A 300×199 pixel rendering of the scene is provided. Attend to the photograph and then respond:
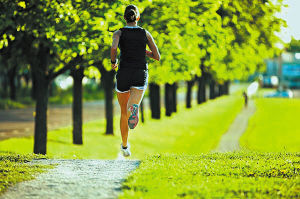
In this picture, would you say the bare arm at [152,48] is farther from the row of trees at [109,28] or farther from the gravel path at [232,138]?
the gravel path at [232,138]

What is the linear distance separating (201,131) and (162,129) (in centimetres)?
300

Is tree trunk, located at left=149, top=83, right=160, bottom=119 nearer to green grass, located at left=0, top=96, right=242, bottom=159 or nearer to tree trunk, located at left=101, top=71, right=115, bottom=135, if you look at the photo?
green grass, located at left=0, top=96, right=242, bottom=159

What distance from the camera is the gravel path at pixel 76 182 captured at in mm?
5234

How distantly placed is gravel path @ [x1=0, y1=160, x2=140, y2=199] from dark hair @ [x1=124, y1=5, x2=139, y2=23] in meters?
2.10

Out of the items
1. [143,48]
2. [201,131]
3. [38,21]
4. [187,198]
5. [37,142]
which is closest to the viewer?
[187,198]

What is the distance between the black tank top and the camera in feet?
21.6

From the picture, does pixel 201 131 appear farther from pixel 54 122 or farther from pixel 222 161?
pixel 222 161

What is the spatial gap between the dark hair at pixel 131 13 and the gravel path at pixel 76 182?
210 cm

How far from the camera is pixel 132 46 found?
21.7 ft

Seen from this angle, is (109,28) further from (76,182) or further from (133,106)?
(76,182)

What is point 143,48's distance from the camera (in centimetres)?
668

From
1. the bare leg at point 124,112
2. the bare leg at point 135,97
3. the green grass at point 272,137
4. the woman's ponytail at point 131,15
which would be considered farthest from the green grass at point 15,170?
the green grass at point 272,137

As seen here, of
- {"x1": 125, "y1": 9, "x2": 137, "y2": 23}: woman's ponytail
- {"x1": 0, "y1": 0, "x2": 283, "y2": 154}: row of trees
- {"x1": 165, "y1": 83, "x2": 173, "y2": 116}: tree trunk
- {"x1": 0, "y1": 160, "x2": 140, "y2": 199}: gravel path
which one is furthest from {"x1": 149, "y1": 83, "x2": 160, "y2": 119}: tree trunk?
{"x1": 125, "y1": 9, "x2": 137, "y2": 23}: woman's ponytail

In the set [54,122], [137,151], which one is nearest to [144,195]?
[137,151]
